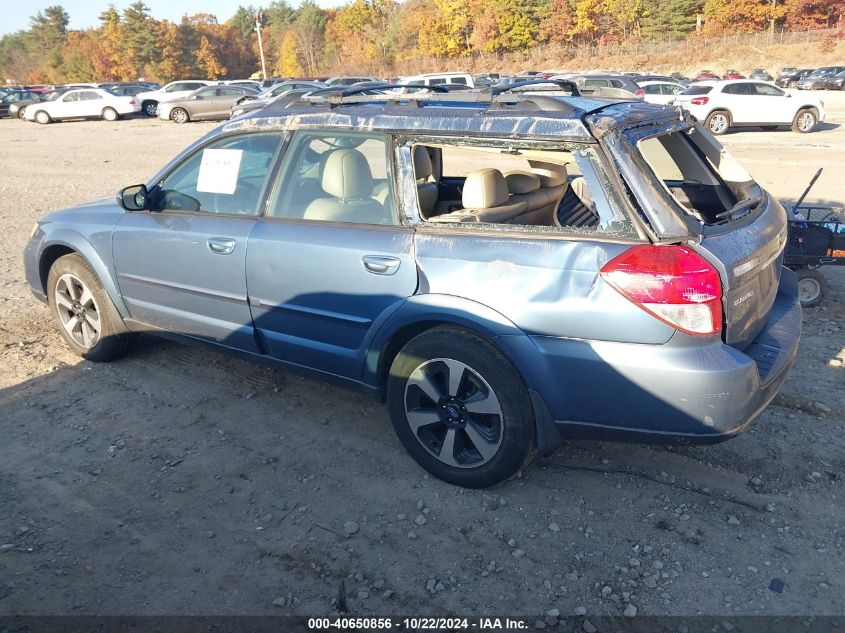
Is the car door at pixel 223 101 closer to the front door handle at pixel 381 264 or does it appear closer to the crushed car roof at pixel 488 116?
the crushed car roof at pixel 488 116

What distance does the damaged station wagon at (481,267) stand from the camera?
2.81 meters

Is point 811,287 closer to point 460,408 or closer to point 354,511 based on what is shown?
point 460,408

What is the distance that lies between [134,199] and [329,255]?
62.0 inches

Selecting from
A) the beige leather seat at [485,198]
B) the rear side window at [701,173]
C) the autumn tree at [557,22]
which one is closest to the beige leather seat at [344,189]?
the beige leather seat at [485,198]

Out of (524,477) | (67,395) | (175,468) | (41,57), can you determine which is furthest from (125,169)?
(41,57)

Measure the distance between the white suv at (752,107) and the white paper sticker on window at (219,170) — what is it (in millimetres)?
16822

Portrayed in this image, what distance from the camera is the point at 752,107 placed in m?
18.6

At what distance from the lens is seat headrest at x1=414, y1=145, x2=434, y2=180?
352cm

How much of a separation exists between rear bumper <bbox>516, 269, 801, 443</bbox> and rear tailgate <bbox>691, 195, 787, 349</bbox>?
144 millimetres

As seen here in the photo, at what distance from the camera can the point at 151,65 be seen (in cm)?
7869

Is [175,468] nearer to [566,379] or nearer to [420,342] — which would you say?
[420,342]

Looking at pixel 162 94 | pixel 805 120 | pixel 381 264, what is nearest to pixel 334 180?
pixel 381 264

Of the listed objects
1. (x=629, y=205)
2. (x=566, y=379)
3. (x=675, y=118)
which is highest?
(x=675, y=118)

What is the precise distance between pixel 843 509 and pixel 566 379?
1.47m
